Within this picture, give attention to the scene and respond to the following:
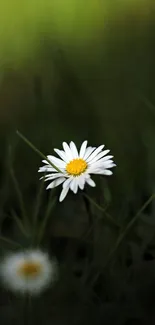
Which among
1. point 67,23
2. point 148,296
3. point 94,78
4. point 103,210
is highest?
point 67,23

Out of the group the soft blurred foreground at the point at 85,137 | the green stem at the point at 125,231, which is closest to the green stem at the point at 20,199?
the soft blurred foreground at the point at 85,137

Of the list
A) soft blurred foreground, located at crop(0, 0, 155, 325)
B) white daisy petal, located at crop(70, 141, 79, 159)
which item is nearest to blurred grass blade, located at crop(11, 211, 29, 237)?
soft blurred foreground, located at crop(0, 0, 155, 325)

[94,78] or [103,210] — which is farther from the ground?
[94,78]

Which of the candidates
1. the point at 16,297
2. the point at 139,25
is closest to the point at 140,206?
the point at 16,297

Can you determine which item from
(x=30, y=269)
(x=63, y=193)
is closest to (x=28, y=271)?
(x=30, y=269)

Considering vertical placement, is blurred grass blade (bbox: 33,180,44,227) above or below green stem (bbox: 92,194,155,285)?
above

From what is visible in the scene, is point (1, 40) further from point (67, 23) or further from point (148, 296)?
point (148, 296)

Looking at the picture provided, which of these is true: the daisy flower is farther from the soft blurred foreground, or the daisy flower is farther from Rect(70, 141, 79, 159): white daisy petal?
Rect(70, 141, 79, 159): white daisy petal
